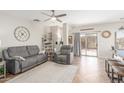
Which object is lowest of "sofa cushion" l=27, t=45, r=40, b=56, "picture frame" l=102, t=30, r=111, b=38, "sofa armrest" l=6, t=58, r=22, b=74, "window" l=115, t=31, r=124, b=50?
"sofa armrest" l=6, t=58, r=22, b=74

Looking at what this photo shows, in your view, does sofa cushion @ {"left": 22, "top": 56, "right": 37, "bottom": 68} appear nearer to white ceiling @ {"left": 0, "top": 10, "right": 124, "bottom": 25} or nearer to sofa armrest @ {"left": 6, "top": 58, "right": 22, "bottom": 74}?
sofa armrest @ {"left": 6, "top": 58, "right": 22, "bottom": 74}

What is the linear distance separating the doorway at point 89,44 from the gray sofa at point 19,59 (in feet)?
12.7

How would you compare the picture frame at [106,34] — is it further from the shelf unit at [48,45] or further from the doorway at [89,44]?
the shelf unit at [48,45]

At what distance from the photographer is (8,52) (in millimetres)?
4234

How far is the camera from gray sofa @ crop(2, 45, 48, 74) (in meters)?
3.68

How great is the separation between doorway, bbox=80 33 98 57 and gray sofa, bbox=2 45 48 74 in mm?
3871

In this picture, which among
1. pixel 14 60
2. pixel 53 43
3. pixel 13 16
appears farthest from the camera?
pixel 53 43

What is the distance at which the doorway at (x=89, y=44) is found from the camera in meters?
7.93

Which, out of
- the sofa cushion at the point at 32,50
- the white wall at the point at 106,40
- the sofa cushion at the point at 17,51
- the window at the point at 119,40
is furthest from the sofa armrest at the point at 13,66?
the window at the point at 119,40

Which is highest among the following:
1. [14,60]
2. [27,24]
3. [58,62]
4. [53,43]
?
[27,24]

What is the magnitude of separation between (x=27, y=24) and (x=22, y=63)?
101 inches

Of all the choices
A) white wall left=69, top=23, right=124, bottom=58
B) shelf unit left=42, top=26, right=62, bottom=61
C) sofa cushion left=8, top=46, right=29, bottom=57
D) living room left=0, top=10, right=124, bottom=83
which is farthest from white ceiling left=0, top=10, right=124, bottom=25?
shelf unit left=42, top=26, right=62, bottom=61
